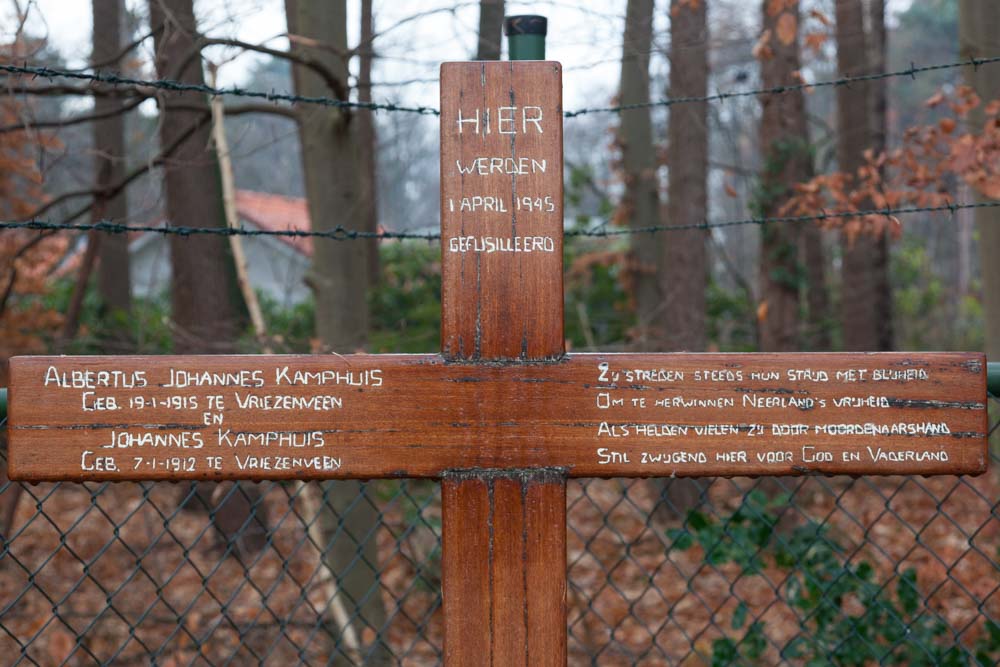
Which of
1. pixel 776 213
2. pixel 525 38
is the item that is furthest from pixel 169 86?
pixel 776 213

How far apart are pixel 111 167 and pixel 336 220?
2029 millimetres

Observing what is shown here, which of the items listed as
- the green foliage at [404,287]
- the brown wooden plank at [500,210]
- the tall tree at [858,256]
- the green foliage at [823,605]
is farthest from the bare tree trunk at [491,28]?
the green foliage at [404,287]

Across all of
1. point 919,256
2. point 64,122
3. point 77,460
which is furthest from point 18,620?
point 919,256

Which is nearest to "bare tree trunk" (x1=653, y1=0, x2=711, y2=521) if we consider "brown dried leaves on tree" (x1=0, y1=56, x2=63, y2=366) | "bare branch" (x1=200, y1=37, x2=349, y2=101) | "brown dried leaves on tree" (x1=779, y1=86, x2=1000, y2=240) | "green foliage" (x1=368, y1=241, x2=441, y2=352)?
"brown dried leaves on tree" (x1=779, y1=86, x2=1000, y2=240)

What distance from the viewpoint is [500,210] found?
2020mm

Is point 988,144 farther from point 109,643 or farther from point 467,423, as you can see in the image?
point 109,643

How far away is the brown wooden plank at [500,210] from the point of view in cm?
201

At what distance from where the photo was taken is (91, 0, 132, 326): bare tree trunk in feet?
23.4

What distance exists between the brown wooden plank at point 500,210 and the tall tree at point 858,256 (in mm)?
10442

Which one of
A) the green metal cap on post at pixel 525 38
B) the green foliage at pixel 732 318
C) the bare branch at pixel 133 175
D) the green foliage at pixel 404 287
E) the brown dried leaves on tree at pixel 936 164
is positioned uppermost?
the green foliage at pixel 404 287

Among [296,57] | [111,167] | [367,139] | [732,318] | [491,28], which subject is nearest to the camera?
[296,57]

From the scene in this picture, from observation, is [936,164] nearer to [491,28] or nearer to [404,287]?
[491,28]

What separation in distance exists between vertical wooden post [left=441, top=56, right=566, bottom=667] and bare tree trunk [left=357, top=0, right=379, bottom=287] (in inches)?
104

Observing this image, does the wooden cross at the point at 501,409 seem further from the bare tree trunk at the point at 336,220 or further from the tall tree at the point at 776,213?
the tall tree at the point at 776,213
